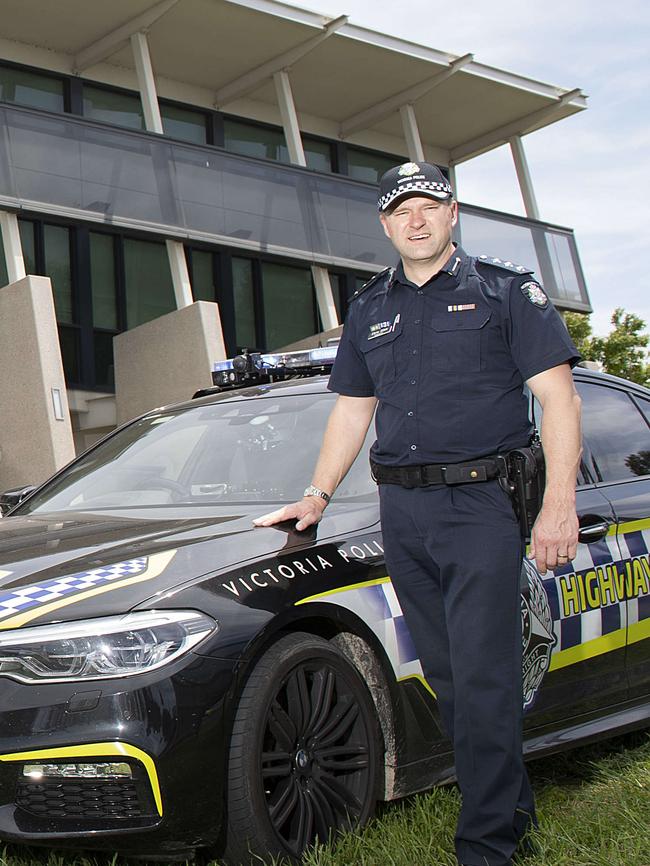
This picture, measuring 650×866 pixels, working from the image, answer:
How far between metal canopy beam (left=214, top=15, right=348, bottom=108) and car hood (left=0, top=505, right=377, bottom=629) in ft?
46.5

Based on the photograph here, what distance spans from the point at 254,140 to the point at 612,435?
49.8 ft

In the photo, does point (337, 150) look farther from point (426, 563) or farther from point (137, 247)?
point (426, 563)

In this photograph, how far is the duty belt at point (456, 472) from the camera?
132 inches

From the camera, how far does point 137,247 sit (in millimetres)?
17891

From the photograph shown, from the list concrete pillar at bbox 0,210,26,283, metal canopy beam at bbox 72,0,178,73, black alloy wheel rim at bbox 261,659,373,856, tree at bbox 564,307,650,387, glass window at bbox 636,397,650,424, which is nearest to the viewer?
black alloy wheel rim at bbox 261,659,373,856

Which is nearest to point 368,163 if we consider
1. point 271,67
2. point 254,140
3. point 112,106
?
point 254,140

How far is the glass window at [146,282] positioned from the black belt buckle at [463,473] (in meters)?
14.5

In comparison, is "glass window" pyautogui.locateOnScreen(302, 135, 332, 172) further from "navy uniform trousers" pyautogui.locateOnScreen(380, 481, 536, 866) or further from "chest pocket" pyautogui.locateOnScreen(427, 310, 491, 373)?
"navy uniform trousers" pyautogui.locateOnScreen(380, 481, 536, 866)

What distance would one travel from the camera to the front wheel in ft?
10.5

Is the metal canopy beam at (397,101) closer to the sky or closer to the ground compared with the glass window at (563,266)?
closer to the sky

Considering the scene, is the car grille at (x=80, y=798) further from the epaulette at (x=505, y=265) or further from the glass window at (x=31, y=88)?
the glass window at (x=31, y=88)

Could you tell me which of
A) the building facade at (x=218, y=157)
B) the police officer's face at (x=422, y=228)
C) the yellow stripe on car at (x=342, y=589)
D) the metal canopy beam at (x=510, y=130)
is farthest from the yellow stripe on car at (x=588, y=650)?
the metal canopy beam at (x=510, y=130)

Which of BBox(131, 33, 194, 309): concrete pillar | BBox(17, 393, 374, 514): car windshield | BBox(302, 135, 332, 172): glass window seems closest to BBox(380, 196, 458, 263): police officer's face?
BBox(17, 393, 374, 514): car windshield

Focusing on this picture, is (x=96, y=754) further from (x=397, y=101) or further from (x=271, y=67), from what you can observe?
(x=397, y=101)
